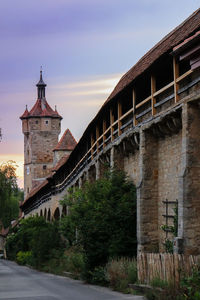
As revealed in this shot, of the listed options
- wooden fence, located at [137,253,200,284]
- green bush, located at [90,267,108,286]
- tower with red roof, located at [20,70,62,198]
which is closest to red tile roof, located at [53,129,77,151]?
tower with red roof, located at [20,70,62,198]

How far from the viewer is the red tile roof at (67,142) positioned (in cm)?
7050

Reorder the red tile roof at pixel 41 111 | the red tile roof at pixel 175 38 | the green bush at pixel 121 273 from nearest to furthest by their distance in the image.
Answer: the red tile roof at pixel 175 38, the green bush at pixel 121 273, the red tile roof at pixel 41 111

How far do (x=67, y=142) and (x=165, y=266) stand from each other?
56031 mm

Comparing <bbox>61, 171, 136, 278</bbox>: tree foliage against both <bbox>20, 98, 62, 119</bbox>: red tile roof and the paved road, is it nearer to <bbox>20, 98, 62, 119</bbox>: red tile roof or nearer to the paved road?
the paved road

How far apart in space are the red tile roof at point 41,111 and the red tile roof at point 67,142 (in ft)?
48.8

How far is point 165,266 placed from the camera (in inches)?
604

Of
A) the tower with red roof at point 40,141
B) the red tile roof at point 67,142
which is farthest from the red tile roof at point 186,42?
the tower with red roof at point 40,141

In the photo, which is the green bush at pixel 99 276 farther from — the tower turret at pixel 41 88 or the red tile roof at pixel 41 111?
the tower turret at pixel 41 88

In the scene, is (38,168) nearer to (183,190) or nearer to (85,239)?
(85,239)

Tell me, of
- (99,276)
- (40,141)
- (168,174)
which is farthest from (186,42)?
(40,141)

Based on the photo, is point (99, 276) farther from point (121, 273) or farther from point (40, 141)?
point (40, 141)

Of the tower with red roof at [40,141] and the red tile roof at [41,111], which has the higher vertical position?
the red tile roof at [41,111]

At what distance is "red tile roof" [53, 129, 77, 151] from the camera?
70.5 m

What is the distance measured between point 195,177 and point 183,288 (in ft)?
11.0
